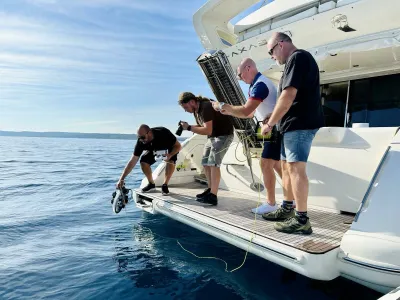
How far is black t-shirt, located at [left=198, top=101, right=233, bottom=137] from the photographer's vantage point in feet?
14.3

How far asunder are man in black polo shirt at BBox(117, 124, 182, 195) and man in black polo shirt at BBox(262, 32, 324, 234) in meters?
2.81

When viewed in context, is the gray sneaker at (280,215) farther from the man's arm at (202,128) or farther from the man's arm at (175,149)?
the man's arm at (175,149)

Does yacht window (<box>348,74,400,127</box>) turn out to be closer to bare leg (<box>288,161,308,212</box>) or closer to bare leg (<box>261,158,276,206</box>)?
bare leg (<box>261,158,276,206</box>)

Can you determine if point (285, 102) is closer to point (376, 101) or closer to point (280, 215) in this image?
point (280, 215)

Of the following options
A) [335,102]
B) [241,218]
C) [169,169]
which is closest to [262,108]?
[241,218]

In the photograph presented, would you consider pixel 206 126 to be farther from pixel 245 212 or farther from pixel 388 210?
pixel 388 210

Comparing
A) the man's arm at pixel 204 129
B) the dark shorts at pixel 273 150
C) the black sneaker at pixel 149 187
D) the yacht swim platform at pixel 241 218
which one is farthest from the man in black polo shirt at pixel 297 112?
the black sneaker at pixel 149 187

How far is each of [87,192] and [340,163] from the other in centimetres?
714

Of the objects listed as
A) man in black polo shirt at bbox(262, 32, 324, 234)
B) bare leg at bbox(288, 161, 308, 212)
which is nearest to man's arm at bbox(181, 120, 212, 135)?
man in black polo shirt at bbox(262, 32, 324, 234)

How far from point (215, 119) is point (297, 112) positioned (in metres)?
1.69

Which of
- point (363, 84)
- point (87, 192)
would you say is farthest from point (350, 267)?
point (87, 192)

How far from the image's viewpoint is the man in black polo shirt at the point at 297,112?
280 centimetres

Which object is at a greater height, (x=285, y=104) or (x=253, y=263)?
(x=285, y=104)

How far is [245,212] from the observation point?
3.98 metres
